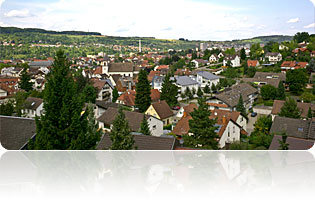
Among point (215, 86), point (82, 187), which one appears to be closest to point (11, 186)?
point (82, 187)

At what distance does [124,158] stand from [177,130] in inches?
131

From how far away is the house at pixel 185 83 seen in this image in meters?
13.4

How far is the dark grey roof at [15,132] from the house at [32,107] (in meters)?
1.28

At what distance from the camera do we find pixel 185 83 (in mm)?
13727

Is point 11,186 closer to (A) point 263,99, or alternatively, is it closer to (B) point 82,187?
(B) point 82,187

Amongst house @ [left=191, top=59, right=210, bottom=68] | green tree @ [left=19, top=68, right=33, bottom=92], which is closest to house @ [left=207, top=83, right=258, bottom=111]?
green tree @ [left=19, top=68, right=33, bottom=92]

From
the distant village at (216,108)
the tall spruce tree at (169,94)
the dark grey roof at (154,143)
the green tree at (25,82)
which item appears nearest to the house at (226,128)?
the distant village at (216,108)

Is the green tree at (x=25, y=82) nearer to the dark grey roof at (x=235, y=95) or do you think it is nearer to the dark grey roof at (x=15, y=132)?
the dark grey roof at (x=15, y=132)

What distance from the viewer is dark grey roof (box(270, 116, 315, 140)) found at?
16.4 feet

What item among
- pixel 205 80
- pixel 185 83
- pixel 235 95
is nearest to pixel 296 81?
pixel 235 95

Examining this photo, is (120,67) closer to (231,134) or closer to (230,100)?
(230,100)

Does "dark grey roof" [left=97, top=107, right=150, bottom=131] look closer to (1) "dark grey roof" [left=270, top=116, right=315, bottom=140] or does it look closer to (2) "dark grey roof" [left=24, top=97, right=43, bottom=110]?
(2) "dark grey roof" [left=24, top=97, right=43, bottom=110]

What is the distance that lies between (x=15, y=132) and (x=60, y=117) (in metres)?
1.32

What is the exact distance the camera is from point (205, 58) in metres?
27.1
